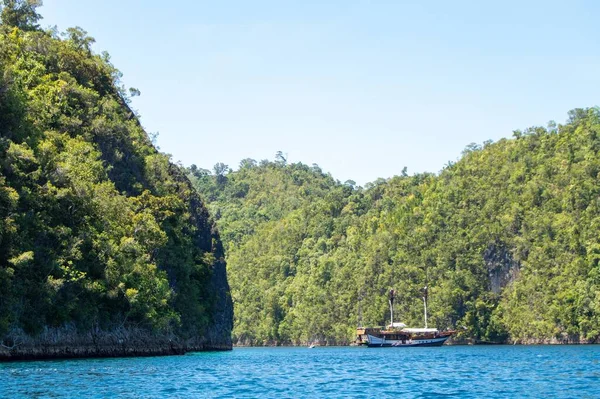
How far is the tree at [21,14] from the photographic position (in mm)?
106812

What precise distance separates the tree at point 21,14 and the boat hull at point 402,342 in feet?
218

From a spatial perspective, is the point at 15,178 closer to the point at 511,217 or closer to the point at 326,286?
the point at 511,217

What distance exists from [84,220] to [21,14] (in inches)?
1864

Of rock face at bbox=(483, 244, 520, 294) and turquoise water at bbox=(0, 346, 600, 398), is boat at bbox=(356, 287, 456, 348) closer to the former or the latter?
rock face at bbox=(483, 244, 520, 294)

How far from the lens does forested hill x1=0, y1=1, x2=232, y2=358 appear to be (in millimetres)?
63281

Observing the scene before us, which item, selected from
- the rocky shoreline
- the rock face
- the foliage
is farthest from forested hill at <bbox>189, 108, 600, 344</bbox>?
the rocky shoreline

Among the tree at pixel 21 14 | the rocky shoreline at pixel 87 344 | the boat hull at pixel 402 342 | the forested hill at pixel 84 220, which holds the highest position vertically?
the tree at pixel 21 14

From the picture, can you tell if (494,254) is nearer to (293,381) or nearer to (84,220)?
(84,220)

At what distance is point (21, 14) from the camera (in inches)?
4264

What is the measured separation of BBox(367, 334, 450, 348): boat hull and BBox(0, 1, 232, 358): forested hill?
26.7m

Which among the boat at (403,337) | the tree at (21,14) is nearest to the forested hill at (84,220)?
the tree at (21,14)

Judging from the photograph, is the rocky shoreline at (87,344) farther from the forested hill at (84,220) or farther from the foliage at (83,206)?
the foliage at (83,206)

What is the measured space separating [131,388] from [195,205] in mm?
78099

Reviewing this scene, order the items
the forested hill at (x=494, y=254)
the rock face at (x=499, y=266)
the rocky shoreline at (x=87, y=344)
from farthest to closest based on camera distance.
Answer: the rock face at (x=499, y=266) < the forested hill at (x=494, y=254) < the rocky shoreline at (x=87, y=344)
